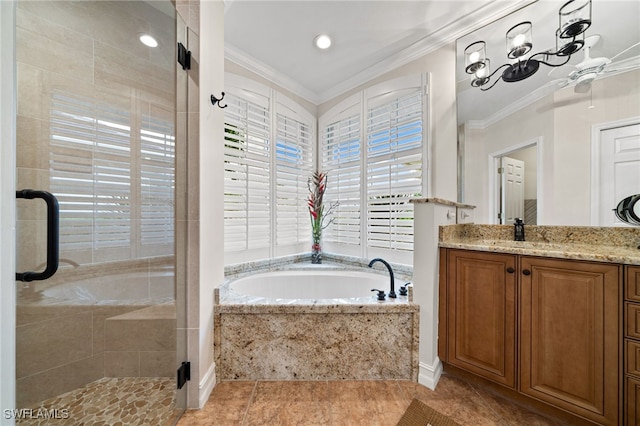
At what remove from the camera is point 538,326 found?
4.19 feet

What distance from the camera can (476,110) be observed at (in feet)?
6.47

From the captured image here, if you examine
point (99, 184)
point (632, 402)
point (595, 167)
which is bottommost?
point (632, 402)

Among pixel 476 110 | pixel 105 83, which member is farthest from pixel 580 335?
pixel 105 83

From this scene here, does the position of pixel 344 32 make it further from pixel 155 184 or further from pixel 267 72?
pixel 155 184

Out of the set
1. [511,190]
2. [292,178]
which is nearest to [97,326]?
[292,178]

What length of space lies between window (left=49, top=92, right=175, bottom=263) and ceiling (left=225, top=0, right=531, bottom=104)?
1220mm

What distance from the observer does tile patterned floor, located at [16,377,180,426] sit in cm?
124

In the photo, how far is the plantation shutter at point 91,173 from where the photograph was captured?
139cm

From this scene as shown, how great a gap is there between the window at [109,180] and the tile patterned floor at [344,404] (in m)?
0.97

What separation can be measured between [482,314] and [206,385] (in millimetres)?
1730

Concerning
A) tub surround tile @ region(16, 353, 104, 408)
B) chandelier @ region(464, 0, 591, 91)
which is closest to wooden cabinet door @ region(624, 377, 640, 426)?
chandelier @ region(464, 0, 591, 91)

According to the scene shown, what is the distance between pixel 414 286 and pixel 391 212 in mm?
942

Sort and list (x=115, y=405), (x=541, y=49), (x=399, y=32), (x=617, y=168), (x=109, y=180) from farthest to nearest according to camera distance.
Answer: (x=399, y=32) → (x=541, y=49) → (x=109, y=180) → (x=617, y=168) → (x=115, y=405)

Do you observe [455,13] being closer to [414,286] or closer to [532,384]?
[414,286]
